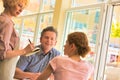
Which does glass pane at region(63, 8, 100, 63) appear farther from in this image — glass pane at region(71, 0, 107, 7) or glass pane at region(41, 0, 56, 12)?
glass pane at region(41, 0, 56, 12)

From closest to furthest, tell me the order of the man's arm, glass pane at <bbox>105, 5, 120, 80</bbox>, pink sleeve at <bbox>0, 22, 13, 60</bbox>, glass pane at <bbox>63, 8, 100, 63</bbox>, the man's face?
pink sleeve at <bbox>0, 22, 13, 60</bbox>, the man's arm, the man's face, glass pane at <bbox>105, 5, 120, 80</bbox>, glass pane at <bbox>63, 8, 100, 63</bbox>

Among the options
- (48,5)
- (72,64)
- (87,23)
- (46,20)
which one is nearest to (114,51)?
(87,23)

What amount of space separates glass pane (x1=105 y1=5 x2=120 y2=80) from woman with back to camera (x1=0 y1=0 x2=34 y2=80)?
1937mm

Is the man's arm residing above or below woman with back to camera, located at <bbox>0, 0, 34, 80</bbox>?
below

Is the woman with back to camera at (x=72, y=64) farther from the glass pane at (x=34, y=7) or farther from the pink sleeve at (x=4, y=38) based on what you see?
the glass pane at (x=34, y=7)

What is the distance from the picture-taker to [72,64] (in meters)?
1.79

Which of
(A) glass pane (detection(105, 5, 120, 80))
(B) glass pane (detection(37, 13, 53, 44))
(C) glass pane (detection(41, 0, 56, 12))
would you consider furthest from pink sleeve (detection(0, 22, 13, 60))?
(C) glass pane (detection(41, 0, 56, 12))

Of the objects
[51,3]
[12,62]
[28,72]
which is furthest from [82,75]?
[51,3]

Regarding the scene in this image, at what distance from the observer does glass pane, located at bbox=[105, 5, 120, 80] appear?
11.0 feet

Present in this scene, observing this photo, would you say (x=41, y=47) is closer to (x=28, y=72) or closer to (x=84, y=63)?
(x=28, y=72)

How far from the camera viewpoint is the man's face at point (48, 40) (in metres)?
2.78

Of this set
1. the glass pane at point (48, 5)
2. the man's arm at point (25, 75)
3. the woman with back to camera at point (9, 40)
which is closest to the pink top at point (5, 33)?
the woman with back to camera at point (9, 40)

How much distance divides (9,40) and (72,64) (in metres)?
0.48

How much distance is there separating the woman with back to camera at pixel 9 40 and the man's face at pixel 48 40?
3.39ft
